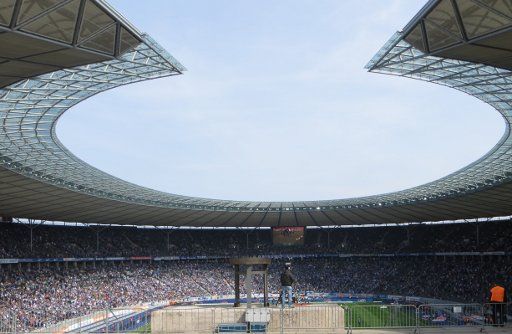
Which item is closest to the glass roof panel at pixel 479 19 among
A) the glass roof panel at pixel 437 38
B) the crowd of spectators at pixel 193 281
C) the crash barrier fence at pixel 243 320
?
the glass roof panel at pixel 437 38

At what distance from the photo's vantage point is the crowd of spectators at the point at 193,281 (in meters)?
51.4

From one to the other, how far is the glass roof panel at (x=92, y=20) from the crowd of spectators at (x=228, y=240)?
47.7 metres

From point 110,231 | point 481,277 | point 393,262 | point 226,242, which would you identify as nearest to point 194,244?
point 226,242

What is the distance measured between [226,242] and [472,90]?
6293 cm

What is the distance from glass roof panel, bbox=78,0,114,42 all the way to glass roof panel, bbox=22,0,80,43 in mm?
268

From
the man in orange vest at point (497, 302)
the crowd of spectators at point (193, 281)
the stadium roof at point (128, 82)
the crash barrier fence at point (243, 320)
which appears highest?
the stadium roof at point (128, 82)

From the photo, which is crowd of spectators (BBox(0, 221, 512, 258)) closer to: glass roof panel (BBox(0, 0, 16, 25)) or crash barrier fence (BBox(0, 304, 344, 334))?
crash barrier fence (BBox(0, 304, 344, 334))

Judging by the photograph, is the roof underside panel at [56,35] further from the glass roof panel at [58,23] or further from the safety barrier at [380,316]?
the safety barrier at [380,316]

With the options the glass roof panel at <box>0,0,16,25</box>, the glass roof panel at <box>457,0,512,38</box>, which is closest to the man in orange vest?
the glass roof panel at <box>457,0,512,38</box>

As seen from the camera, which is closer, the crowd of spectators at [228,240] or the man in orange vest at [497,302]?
the man in orange vest at [497,302]

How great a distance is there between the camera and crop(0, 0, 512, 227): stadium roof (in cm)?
1390

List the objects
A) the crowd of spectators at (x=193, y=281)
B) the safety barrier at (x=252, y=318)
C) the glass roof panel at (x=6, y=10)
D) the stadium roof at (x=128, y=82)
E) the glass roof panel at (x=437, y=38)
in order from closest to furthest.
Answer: the glass roof panel at (x=6, y=10) → the stadium roof at (x=128, y=82) → the glass roof panel at (x=437, y=38) → the safety barrier at (x=252, y=318) → the crowd of spectators at (x=193, y=281)

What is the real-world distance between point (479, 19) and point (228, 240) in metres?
77.0

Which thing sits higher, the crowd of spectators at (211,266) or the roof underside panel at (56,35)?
the roof underside panel at (56,35)
